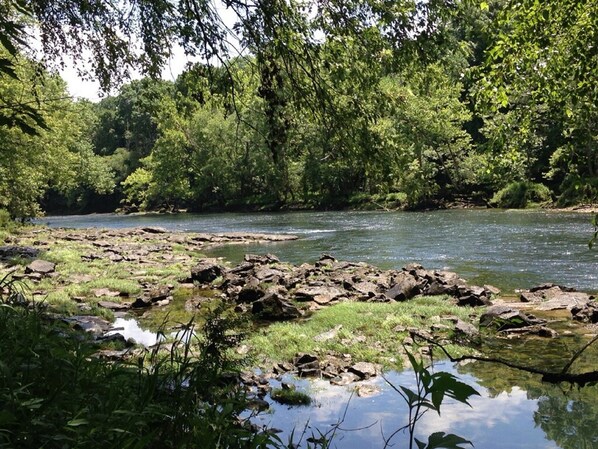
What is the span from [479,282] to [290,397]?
32.2 ft

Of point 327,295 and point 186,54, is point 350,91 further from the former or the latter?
point 327,295

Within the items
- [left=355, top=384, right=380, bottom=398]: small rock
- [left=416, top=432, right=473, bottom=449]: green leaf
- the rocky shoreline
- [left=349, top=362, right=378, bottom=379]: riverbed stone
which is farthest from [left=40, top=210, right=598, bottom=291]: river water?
[left=416, top=432, right=473, bottom=449]: green leaf

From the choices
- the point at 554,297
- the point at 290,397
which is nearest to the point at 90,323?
the point at 290,397

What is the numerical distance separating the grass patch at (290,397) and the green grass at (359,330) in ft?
4.54

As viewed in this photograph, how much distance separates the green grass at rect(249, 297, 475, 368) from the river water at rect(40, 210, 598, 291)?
13.7ft

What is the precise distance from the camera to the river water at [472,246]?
16.0 metres

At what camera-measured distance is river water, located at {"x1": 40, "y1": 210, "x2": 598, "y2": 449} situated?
19.6ft

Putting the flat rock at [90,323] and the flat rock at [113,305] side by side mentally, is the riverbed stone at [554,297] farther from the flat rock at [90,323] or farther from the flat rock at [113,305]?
the flat rock at [113,305]

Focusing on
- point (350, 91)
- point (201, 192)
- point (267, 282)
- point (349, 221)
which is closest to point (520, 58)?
point (350, 91)

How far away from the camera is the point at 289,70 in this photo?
5047 mm

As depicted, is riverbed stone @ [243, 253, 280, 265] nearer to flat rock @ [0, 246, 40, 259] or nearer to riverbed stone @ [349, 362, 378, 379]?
flat rock @ [0, 246, 40, 259]

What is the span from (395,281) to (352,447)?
8736 mm

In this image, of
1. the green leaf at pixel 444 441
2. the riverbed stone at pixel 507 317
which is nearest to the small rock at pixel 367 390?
the riverbed stone at pixel 507 317

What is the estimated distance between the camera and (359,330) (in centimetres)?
1005
